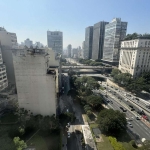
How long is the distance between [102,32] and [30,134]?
135060mm

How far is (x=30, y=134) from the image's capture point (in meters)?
32.3

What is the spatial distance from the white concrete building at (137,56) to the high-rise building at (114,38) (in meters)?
22.5

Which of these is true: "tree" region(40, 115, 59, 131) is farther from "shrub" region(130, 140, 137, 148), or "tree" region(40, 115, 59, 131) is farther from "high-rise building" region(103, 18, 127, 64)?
"high-rise building" region(103, 18, 127, 64)

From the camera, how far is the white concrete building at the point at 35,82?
108 ft

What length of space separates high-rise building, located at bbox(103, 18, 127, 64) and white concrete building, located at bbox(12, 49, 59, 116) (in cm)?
8762

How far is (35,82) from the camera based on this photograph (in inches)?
1361

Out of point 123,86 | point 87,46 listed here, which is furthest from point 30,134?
point 87,46

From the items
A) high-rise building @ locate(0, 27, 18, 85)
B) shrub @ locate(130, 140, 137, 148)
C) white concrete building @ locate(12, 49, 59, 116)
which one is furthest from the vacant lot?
high-rise building @ locate(0, 27, 18, 85)

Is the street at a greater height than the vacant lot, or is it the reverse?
the vacant lot

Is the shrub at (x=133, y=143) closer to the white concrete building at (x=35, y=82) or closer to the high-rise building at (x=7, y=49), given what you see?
the white concrete building at (x=35, y=82)

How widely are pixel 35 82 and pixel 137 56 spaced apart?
67.7 metres

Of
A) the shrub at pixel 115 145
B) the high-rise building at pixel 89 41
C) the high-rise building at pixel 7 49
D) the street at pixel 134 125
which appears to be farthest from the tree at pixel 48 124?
the high-rise building at pixel 89 41

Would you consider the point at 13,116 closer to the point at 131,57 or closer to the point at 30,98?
the point at 30,98

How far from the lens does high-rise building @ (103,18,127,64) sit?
102 meters
